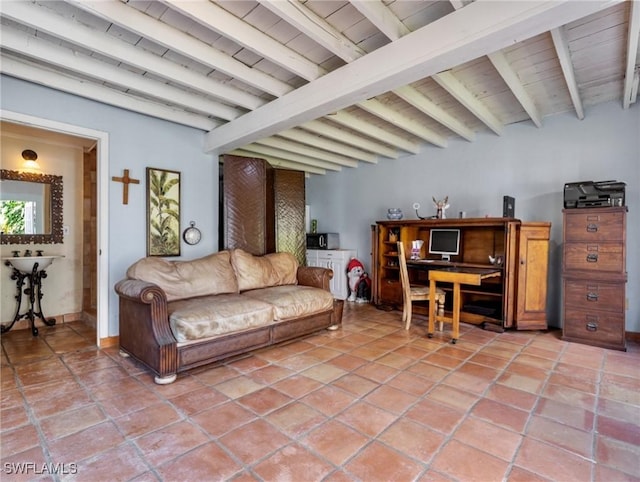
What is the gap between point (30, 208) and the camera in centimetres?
395

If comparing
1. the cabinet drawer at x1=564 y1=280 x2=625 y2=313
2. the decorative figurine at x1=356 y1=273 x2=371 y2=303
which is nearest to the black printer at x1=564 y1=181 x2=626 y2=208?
the cabinet drawer at x1=564 y1=280 x2=625 y2=313

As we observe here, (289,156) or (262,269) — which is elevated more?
(289,156)

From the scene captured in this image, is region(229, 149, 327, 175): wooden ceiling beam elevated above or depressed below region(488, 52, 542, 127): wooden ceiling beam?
below

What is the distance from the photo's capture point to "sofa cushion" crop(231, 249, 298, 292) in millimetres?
3793

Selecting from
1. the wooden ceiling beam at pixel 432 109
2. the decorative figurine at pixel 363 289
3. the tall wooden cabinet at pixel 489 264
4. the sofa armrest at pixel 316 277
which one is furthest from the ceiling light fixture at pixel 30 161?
the decorative figurine at pixel 363 289

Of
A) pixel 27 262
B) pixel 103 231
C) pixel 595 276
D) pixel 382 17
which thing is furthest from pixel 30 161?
pixel 595 276

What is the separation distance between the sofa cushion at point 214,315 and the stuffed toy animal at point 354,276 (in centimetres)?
268

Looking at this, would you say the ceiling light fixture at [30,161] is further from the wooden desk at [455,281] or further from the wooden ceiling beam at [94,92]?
the wooden desk at [455,281]

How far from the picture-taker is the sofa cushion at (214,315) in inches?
100

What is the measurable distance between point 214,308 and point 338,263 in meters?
3.20

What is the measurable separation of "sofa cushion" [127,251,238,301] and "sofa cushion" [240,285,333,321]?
0.96 ft

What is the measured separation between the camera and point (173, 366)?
8.14 feet

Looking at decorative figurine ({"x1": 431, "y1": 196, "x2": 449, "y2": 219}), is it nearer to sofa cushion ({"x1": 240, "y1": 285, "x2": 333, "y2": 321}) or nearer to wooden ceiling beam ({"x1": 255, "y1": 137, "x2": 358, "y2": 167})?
wooden ceiling beam ({"x1": 255, "y1": 137, "x2": 358, "y2": 167})

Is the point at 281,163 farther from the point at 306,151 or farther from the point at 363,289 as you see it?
the point at 363,289
